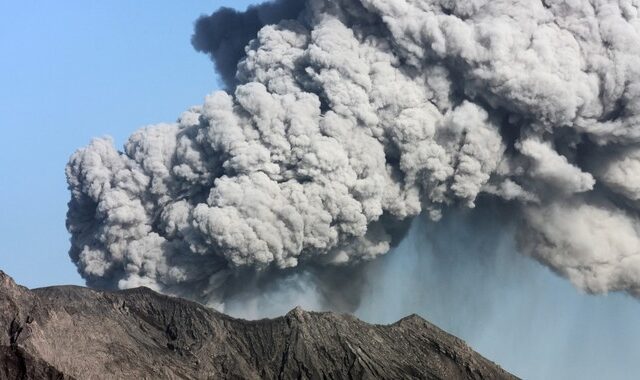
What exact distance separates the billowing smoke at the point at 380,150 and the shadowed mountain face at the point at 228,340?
2.59m

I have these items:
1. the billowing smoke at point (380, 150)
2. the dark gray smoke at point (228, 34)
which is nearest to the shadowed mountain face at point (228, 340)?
the billowing smoke at point (380, 150)

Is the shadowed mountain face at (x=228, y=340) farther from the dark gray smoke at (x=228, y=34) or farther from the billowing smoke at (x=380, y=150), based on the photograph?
the dark gray smoke at (x=228, y=34)

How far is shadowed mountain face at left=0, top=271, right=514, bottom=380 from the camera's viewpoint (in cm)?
5600

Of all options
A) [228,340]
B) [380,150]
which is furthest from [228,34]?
[228,340]

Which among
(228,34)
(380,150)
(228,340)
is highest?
(228,34)

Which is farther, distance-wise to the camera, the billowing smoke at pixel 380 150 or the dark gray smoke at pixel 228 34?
the dark gray smoke at pixel 228 34

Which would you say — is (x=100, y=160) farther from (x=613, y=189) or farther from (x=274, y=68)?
(x=613, y=189)

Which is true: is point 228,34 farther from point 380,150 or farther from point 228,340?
point 228,340

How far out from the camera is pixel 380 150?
65.8m

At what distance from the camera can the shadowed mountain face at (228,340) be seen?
56.0 meters

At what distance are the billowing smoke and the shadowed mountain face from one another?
2.59 metres

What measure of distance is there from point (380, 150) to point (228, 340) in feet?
34.0

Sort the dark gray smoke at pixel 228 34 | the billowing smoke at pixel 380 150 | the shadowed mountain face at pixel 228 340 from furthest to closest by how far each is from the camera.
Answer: the dark gray smoke at pixel 228 34 < the billowing smoke at pixel 380 150 < the shadowed mountain face at pixel 228 340

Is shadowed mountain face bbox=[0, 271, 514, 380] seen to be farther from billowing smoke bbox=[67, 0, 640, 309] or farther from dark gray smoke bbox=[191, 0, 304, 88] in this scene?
dark gray smoke bbox=[191, 0, 304, 88]
